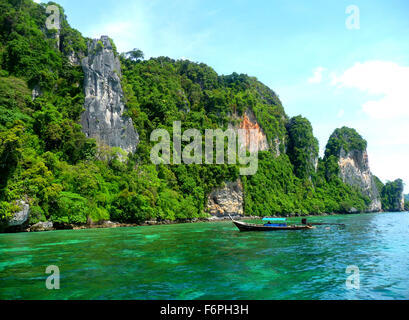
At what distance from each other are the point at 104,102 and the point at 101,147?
343 inches

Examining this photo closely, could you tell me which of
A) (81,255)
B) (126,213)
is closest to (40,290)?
(81,255)

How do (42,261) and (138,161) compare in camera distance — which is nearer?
(42,261)

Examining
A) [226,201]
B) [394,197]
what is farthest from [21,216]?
[394,197]

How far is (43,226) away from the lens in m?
30.7

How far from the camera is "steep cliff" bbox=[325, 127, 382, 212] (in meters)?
109

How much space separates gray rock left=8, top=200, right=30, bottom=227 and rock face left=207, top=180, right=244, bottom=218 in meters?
34.2

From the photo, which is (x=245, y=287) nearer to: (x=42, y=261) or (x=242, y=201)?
(x=42, y=261)

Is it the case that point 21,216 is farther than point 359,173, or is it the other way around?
point 359,173

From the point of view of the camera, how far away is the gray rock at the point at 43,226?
29.8m

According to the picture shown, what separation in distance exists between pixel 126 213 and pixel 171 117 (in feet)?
92.3

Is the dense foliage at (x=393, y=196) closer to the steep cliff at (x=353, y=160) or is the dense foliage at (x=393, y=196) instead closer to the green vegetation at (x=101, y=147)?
the steep cliff at (x=353, y=160)

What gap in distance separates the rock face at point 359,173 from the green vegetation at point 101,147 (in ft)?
78.7

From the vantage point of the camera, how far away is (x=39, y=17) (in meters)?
52.5

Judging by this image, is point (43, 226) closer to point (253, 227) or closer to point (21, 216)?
point (21, 216)
